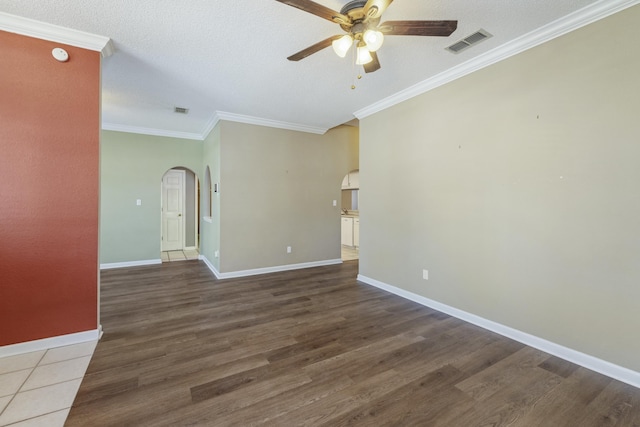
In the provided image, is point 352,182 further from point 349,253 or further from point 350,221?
point 349,253

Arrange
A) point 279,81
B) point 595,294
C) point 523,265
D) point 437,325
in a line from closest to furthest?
point 595,294, point 523,265, point 437,325, point 279,81

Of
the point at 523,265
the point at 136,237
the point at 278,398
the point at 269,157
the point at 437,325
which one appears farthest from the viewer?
the point at 136,237

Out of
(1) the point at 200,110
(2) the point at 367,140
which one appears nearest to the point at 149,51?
(1) the point at 200,110

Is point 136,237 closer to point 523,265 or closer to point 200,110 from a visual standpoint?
point 200,110

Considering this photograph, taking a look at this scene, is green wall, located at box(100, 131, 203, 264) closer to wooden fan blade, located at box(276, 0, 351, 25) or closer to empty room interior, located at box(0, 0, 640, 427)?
empty room interior, located at box(0, 0, 640, 427)

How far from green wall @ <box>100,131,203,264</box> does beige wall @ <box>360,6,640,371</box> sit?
4855mm

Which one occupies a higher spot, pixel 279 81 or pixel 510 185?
pixel 279 81

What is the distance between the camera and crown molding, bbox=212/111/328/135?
14.6ft

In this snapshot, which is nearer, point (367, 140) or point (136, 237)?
point (367, 140)

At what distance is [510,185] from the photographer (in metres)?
2.63

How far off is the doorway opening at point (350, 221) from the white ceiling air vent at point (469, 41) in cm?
400

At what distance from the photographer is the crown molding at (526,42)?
2027 mm

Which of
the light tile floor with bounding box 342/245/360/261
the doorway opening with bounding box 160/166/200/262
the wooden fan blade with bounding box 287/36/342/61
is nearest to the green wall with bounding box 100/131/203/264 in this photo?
the doorway opening with bounding box 160/166/200/262

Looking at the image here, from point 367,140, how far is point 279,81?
1674 mm
